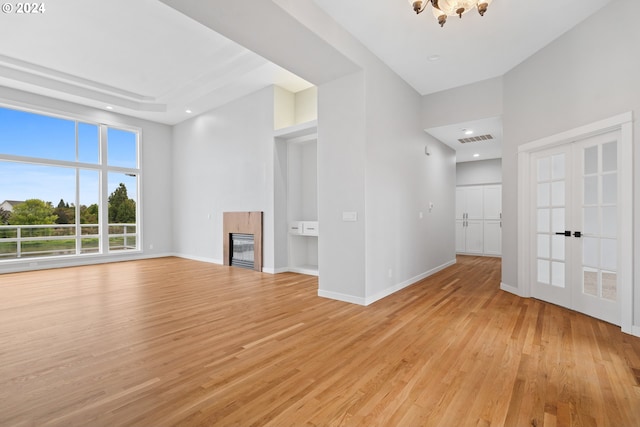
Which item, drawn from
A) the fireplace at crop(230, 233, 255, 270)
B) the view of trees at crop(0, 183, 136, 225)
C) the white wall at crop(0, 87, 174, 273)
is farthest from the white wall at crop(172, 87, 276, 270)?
the view of trees at crop(0, 183, 136, 225)

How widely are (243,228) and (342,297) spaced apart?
3.43 meters

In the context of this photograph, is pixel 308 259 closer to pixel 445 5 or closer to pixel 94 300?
pixel 94 300

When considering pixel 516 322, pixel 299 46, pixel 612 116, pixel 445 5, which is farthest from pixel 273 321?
pixel 612 116

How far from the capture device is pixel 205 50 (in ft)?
16.6

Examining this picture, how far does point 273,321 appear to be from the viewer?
3209 millimetres

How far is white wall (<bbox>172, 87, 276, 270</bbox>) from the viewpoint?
620cm

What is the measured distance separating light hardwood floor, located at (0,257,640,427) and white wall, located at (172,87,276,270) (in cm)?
296

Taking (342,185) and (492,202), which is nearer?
(342,185)

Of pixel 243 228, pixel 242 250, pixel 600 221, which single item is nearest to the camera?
pixel 600 221

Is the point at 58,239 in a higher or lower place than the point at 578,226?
lower

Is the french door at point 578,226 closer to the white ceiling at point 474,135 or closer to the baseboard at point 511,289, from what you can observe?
the baseboard at point 511,289

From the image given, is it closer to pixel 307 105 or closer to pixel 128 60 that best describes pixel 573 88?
pixel 307 105

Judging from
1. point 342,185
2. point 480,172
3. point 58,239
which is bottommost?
point 58,239

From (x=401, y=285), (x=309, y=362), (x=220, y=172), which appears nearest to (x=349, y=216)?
(x=401, y=285)
